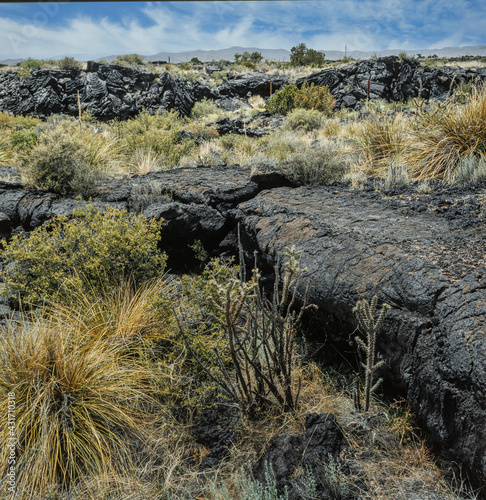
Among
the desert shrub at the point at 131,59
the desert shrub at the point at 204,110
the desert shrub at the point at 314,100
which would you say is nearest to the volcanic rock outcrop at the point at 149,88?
the desert shrub at the point at 204,110

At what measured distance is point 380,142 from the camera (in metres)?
7.14

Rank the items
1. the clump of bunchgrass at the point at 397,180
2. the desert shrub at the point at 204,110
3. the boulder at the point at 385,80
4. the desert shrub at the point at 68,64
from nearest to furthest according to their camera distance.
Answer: the clump of bunchgrass at the point at 397,180
the boulder at the point at 385,80
the desert shrub at the point at 204,110
the desert shrub at the point at 68,64

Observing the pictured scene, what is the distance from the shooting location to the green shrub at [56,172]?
227 inches

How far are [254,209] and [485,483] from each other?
353 cm

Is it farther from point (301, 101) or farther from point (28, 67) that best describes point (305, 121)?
point (28, 67)

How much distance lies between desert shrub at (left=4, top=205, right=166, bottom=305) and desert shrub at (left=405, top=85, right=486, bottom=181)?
432 cm

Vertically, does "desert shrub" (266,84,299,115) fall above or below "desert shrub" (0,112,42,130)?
above

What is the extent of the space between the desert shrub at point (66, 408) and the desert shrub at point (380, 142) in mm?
5424

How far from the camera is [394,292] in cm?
257

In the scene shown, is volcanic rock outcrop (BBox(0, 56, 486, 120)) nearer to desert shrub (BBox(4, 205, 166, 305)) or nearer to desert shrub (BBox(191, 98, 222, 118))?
desert shrub (BBox(191, 98, 222, 118))

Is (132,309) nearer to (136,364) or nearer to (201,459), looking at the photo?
(136,364)

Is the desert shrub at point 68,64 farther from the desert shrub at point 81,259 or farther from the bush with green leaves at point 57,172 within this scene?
the desert shrub at point 81,259

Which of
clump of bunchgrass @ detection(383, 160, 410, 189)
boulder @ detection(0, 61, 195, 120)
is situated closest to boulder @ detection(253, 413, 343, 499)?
clump of bunchgrass @ detection(383, 160, 410, 189)

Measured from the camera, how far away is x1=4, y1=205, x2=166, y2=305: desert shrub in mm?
3818
